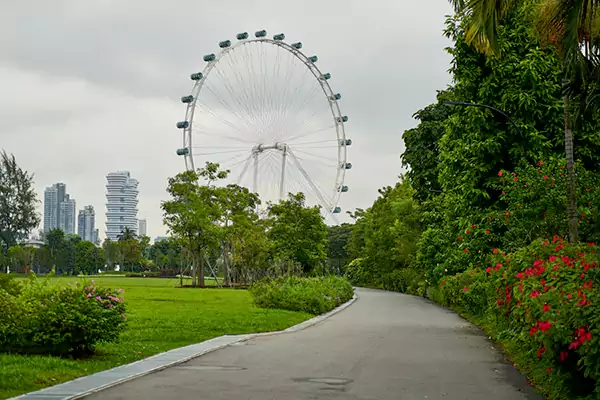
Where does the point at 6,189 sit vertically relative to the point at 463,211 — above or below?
above

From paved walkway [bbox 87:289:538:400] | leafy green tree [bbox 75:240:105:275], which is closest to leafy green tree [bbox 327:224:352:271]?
leafy green tree [bbox 75:240:105:275]

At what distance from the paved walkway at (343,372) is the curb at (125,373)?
0.71ft

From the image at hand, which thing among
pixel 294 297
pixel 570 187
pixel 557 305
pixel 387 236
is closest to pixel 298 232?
pixel 387 236

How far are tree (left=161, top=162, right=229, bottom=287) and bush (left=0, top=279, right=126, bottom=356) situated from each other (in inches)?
2165

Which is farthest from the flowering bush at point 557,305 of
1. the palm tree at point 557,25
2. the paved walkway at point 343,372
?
the palm tree at point 557,25

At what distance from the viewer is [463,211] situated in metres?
25.5

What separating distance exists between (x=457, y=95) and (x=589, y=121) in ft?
13.6

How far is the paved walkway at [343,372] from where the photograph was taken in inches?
432

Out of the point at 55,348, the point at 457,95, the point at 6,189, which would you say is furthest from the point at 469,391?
the point at 6,189

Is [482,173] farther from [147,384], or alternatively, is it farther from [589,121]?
[147,384]

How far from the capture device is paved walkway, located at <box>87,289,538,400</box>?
11.0 metres

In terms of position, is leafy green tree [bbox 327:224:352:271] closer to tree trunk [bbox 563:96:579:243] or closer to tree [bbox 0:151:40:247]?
tree [bbox 0:151:40:247]

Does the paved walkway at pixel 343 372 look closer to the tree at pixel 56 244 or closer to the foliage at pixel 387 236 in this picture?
the foliage at pixel 387 236

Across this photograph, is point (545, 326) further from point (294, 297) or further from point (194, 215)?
point (194, 215)
